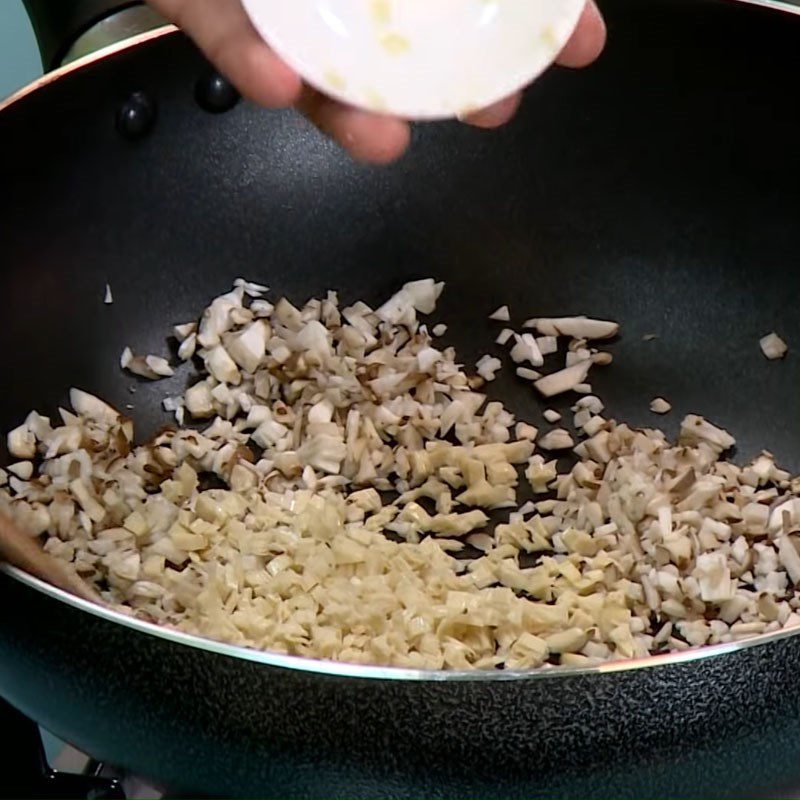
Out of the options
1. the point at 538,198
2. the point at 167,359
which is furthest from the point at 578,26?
the point at 167,359

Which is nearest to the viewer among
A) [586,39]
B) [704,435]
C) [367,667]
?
[367,667]

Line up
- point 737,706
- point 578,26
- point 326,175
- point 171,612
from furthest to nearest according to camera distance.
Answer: point 326,175 < point 171,612 < point 578,26 < point 737,706

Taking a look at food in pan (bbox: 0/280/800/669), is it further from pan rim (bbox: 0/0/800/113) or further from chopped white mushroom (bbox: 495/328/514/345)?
pan rim (bbox: 0/0/800/113)

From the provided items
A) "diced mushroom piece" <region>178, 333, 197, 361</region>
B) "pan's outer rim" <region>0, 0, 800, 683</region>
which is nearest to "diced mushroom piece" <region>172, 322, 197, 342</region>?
"diced mushroom piece" <region>178, 333, 197, 361</region>

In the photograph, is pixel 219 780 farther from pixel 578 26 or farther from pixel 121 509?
pixel 578 26

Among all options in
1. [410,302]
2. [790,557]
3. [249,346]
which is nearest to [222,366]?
[249,346]

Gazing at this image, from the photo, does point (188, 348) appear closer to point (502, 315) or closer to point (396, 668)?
point (502, 315)
